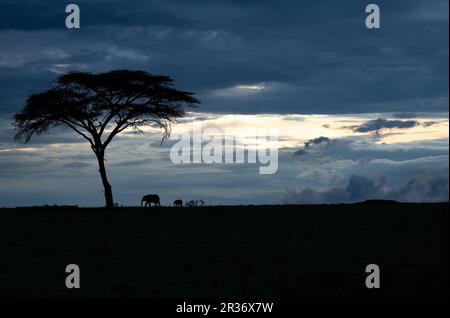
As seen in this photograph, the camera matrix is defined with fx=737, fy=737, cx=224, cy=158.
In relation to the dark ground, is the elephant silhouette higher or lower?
higher

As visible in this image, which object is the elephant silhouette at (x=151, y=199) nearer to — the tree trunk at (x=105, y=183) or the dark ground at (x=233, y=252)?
the tree trunk at (x=105, y=183)

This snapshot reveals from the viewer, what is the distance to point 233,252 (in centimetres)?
2552

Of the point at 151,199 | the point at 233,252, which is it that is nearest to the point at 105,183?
the point at 151,199

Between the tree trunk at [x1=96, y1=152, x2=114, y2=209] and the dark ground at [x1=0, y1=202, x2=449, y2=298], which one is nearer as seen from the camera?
the dark ground at [x1=0, y1=202, x2=449, y2=298]

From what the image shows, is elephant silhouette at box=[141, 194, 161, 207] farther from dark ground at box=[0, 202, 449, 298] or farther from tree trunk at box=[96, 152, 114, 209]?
dark ground at box=[0, 202, 449, 298]

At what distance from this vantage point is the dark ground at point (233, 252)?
63.5 ft

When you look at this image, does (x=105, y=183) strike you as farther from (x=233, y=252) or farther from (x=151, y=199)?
(x=233, y=252)

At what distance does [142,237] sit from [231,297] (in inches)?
492

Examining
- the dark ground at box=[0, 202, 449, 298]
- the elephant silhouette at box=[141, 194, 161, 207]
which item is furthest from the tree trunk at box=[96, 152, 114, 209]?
the dark ground at box=[0, 202, 449, 298]

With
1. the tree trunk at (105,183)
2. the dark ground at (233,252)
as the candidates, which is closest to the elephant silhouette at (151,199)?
the tree trunk at (105,183)

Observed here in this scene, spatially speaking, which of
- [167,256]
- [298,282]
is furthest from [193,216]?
[298,282]

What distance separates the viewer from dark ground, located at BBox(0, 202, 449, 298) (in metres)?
19.3

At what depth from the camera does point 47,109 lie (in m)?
52.3
